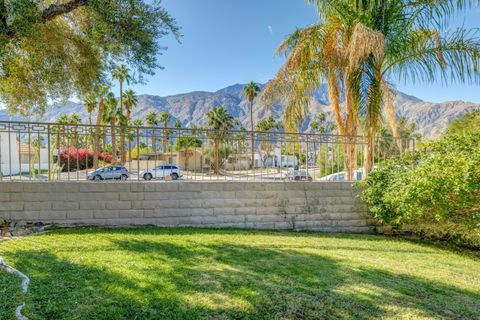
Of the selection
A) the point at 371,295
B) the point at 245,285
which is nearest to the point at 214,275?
the point at 245,285

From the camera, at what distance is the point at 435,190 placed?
590 centimetres

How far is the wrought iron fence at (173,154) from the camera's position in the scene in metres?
6.32

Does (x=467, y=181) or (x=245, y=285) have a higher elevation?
(x=467, y=181)

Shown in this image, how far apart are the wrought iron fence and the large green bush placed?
1.06 meters

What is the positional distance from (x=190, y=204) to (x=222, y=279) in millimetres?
3281

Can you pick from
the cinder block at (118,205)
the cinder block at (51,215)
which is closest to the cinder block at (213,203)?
the cinder block at (118,205)

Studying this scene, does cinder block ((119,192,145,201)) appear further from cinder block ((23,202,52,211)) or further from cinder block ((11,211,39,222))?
cinder block ((11,211,39,222))

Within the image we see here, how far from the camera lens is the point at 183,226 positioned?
6.63 metres

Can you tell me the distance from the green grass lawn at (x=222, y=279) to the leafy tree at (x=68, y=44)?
3.34 meters

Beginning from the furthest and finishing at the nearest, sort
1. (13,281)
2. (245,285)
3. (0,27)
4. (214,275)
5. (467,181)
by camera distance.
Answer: (467,181), (0,27), (214,275), (245,285), (13,281)

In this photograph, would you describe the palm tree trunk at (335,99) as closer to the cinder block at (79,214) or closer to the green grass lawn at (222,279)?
the green grass lawn at (222,279)

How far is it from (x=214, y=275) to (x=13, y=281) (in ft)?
6.93

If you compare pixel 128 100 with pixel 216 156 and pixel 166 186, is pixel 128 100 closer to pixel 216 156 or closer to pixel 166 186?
pixel 216 156

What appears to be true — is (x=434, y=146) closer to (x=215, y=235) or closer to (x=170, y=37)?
(x=215, y=235)
